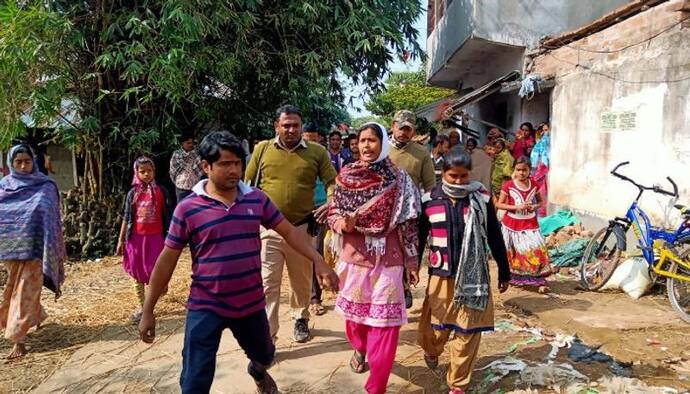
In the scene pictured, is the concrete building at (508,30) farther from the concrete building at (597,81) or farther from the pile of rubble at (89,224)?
the pile of rubble at (89,224)

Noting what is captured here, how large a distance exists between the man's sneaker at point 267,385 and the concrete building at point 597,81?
4.80 m

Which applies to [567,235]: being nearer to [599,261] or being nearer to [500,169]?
[500,169]

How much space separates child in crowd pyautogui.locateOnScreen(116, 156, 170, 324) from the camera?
189 inches

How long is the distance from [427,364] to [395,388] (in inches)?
14.9

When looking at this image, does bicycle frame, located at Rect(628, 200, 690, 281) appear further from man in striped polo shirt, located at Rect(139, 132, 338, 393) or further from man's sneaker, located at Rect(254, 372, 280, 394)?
man in striped polo shirt, located at Rect(139, 132, 338, 393)

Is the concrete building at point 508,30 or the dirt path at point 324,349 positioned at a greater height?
the concrete building at point 508,30

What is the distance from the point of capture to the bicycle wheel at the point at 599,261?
551 cm

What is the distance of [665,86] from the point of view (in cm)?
582

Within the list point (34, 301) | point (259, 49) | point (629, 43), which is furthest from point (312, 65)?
point (34, 301)

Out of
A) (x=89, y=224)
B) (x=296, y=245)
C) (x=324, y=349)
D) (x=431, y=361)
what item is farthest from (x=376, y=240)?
(x=89, y=224)

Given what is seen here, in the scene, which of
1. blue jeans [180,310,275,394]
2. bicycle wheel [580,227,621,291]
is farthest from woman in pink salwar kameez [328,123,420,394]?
bicycle wheel [580,227,621,291]

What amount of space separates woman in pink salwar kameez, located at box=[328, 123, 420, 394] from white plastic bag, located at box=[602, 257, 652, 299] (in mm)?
3361

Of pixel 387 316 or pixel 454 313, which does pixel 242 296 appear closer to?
pixel 387 316

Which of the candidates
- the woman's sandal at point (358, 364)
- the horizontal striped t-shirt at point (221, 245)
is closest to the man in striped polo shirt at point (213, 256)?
the horizontal striped t-shirt at point (221, 245)
